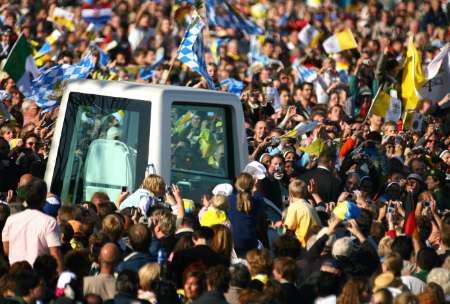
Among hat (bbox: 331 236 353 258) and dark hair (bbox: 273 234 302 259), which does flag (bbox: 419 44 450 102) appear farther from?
dark hair (bbox: 273 234 302 259)

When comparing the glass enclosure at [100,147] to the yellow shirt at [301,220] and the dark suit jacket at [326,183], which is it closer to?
the yellow shirt at [301,220]

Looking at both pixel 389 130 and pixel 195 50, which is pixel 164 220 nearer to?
pixel 195 50

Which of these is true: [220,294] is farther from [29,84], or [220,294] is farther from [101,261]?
[29,84]

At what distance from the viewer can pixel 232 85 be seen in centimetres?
2139

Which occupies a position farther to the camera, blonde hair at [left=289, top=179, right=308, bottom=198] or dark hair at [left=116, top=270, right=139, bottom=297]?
blonde hair at [left=289, top=179, right=308, bottom=198]

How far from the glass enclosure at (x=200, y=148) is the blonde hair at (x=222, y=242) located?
1562 millimetres

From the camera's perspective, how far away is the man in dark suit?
53.8 ft

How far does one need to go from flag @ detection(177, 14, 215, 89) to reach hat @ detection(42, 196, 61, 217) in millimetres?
4847

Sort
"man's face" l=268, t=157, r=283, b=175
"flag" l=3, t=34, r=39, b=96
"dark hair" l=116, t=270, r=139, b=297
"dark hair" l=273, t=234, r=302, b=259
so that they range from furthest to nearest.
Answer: "flag" l=3, t=34, r=39, b=96
"man's face" l=268, t=157, r=283, b=175
"dark hair" l=273, t=234, r=302, b=259
"dark hair" l=116, t=270, r=139, b=297

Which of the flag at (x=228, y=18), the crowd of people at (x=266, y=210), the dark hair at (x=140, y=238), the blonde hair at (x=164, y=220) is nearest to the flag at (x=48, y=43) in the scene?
the crowd of people at (x=266, y=210)

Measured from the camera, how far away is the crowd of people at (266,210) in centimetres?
1179

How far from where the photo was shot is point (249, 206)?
569 inches

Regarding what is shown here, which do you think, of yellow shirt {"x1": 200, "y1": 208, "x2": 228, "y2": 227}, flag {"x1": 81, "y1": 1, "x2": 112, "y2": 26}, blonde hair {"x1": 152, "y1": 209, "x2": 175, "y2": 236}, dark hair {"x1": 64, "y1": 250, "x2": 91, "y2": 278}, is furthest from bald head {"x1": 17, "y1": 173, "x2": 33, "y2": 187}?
flag {"x1": 81, "y1": 1, "x2": 112, "y2": 26}

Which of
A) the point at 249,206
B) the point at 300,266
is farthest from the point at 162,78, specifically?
the point at 300,266
